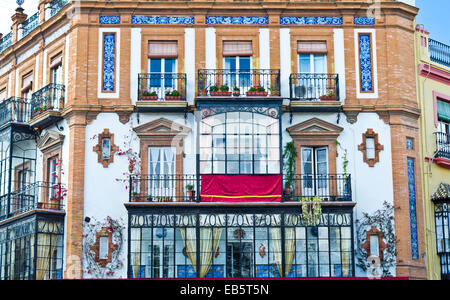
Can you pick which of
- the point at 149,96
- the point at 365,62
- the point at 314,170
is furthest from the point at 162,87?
the point at 365,62

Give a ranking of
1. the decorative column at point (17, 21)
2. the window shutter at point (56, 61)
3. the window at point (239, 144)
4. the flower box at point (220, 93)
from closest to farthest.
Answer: the window at point (239, 144) < the flower box at point (220, 93) < the window shutter at point (56, 61) < the decorative column at point (17, 21)

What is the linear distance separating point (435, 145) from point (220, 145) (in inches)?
304

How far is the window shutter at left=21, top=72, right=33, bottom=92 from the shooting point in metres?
28.2

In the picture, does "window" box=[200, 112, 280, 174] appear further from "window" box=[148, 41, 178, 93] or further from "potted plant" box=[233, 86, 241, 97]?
"window" box=[148, 41, 178, 93]

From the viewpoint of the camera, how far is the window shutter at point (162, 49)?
2519 cm

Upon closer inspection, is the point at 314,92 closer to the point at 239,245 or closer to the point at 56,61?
the point at 239,245

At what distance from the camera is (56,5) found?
88.9ft

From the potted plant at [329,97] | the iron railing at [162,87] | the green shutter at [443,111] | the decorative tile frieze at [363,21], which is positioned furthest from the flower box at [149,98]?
the green shutter at [443,111]

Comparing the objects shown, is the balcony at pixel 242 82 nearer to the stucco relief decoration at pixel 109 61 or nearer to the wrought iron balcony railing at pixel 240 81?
the wrought iron balcony railing at pixel 240 81

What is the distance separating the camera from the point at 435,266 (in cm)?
2444

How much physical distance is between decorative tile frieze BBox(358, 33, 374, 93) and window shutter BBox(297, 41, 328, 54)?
1.25m

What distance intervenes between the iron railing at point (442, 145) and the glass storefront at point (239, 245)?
15.6ft

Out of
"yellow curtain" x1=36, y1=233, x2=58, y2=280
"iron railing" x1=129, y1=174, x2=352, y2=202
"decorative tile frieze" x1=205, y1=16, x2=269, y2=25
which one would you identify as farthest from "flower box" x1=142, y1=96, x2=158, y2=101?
"yellow curtain" x1=36, y1=233, x2=58, y2=280
